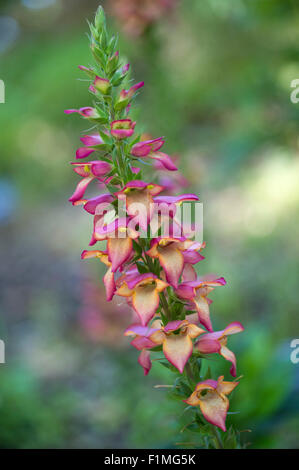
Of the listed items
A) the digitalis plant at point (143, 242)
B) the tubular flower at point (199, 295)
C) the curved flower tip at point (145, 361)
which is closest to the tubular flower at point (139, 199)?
the digitalis plant at point (143, 242)

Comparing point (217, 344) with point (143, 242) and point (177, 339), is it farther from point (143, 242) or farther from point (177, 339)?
point (143, 242)

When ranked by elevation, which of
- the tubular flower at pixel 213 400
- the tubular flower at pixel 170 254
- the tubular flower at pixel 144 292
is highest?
the tubular flower at pixel 170 254

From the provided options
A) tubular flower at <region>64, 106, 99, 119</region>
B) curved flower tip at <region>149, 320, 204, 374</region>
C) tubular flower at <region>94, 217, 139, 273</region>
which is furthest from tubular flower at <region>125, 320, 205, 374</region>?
tubular flower at <region>64, 106, 99, 119</region>

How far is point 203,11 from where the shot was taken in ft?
12.9

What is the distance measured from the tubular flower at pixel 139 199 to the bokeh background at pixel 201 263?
20 centimetres

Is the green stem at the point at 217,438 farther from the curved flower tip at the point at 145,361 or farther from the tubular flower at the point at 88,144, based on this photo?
the tubular flower at the point at 88,144

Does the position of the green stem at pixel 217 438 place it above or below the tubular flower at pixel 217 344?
below

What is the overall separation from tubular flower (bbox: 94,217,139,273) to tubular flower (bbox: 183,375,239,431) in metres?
0.22

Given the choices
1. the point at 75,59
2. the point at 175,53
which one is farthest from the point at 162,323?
the point at 75,59

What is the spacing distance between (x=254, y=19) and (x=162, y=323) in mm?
1913

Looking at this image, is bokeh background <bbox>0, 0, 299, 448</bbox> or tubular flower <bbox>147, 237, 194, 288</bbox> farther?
bokeh background <bbox>0, 0, 299, 448</bbox>

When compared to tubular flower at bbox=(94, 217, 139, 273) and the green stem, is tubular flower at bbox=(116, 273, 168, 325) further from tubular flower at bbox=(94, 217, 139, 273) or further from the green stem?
the green stem

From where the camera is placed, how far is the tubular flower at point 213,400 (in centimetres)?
64

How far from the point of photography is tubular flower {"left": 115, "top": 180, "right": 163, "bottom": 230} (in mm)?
Answer: 623
